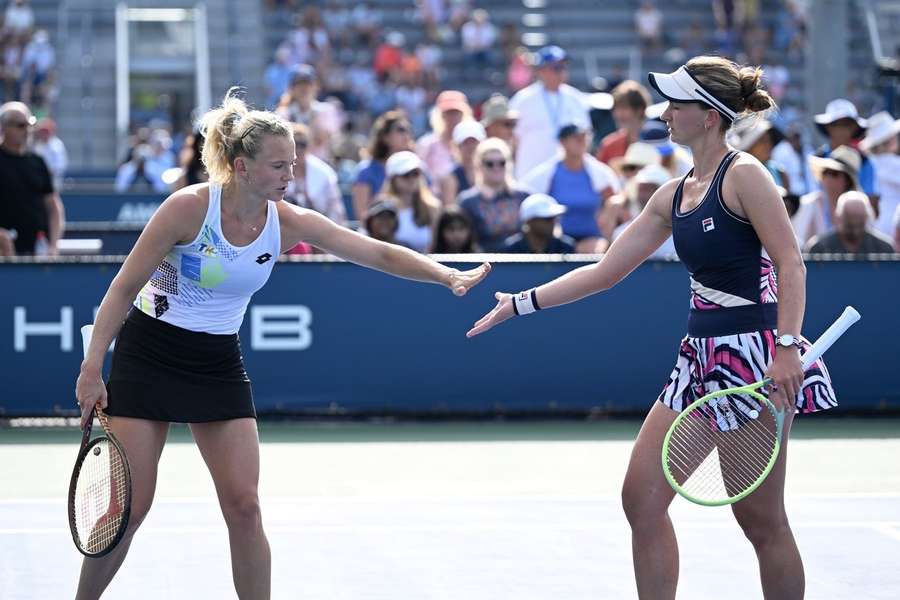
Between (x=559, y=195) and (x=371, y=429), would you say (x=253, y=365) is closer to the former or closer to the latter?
(x=371, y=429)

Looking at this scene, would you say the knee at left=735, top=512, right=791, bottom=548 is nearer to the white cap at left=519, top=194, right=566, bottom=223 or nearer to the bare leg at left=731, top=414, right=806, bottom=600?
the bare leg at left=731, top=414, right=806, bottom=600

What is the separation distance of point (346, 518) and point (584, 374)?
11.1ft

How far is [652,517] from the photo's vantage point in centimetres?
502

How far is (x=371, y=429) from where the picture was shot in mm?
10695

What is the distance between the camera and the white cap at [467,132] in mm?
13203

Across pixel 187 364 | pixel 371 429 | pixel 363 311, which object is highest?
pixel 187 364

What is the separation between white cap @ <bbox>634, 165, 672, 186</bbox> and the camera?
459 inches

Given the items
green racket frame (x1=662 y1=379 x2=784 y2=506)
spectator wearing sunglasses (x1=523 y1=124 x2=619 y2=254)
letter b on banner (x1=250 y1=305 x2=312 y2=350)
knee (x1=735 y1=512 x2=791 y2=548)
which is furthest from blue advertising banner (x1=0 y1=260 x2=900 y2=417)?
green racket frame (x1=662 y1=379 x2=784 y2=506)

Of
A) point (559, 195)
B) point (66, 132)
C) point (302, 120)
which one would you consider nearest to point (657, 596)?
point (559, 195)

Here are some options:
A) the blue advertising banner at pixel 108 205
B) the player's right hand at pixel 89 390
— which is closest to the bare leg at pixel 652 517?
the player's right hand at pixel 89 390

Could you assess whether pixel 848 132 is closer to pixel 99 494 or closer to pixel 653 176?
pixel 653 176

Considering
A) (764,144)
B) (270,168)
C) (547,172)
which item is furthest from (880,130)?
(270,168)

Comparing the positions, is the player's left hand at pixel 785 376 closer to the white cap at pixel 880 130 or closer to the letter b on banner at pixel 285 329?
the letter b on banner at pixel 285 329

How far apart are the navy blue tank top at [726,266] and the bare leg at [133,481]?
1751 mm
